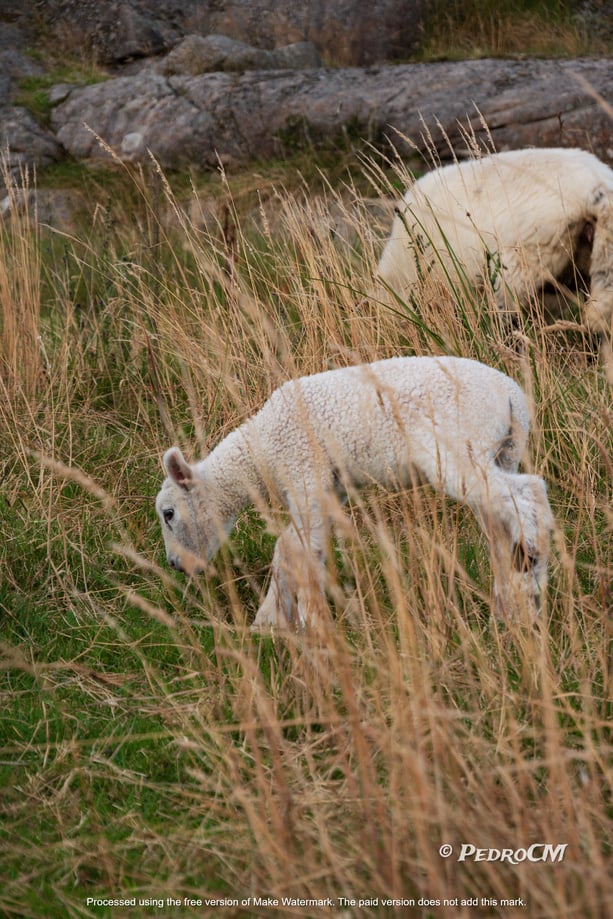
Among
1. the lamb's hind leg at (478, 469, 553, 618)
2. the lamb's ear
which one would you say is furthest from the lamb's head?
the lamb's hind leg at (478, 469, 553, 618)

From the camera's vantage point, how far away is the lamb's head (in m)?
3.30

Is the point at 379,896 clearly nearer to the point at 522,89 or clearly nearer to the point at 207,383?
the point at 207,383

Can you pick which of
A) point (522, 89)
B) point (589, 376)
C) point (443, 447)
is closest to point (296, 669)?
point (443, 447)

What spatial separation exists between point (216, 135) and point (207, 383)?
17.8 ft

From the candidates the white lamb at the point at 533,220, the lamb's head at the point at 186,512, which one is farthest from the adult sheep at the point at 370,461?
the white lamb at the point at 533,220

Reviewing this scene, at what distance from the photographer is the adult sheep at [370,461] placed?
9.64 ft

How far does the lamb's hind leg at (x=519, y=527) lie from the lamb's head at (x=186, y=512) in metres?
0.87

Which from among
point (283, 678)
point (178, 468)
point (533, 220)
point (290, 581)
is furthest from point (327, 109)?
point (283, 678)

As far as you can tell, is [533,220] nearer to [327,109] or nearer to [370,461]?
[370,461]

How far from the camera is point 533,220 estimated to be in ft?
16.4

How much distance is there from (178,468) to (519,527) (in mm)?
1054

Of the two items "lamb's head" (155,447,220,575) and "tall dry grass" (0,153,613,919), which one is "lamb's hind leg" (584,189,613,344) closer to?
"tall dry grass" (0,153,613,919)

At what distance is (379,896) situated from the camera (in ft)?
6.06

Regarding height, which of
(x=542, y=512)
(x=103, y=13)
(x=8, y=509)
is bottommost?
(x=8, y=509)
